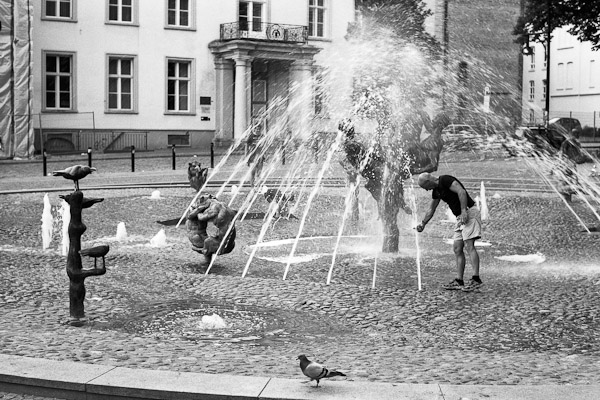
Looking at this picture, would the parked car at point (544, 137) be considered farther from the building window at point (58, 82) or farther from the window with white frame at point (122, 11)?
the building window at point (58, 82)

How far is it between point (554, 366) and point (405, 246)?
22.2 ft

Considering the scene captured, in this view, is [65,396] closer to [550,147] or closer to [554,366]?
[554,366]

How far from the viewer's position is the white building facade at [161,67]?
132 feet

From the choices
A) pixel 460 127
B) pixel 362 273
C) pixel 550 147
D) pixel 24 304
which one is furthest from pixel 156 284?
pixel 460 127

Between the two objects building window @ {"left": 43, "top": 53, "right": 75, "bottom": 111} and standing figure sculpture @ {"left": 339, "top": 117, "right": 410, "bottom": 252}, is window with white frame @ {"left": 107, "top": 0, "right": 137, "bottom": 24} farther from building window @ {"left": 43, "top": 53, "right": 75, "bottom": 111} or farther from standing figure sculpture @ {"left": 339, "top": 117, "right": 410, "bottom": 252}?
standing figure sculpture @ {"left": 339, "top": 117, "right": 410, "bottom": 252}

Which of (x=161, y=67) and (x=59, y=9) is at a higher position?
(x=59, y=9)

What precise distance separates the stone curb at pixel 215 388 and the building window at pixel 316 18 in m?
41.6

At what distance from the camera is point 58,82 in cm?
4025

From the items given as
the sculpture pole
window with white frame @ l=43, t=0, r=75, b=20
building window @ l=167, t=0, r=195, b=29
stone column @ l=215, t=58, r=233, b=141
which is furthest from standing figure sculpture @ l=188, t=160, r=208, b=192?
building window @ l=167, t=0, r=195, b=29

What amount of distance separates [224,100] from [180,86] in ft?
7.10

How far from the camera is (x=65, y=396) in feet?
20.5

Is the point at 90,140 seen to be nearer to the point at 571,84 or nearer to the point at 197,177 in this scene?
the point at 197,177

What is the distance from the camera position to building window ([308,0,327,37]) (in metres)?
47.0

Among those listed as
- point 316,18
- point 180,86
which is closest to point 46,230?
point 180,86
